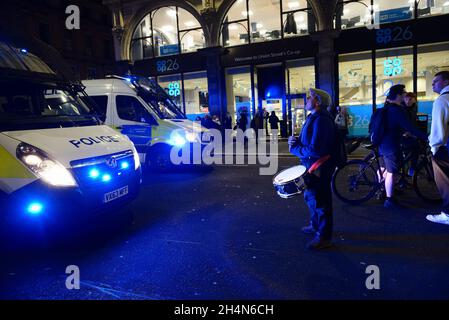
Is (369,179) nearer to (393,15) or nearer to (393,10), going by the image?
(393,15)

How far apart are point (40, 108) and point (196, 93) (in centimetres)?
1507

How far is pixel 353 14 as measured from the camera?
16031mm

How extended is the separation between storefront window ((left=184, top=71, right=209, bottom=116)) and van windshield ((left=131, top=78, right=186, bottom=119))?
9.00 m

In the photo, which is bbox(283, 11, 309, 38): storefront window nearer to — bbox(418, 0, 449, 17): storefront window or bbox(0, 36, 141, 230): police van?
bbox(418, 0, 449, 17): storefront window

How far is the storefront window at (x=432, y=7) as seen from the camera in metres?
14.6

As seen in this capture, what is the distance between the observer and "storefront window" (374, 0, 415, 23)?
1527 cm

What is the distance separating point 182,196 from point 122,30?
56.7 feet

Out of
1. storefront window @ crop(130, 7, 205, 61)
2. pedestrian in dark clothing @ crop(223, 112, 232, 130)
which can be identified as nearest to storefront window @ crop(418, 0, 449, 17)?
pedestrian in dark clothing @ crop(223, 112, 232, 130)

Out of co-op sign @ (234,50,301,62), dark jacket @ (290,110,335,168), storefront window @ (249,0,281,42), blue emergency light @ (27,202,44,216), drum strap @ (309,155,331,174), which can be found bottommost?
blue emergency light @ (27,202,44,216)

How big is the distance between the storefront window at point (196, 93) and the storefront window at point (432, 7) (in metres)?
10.8

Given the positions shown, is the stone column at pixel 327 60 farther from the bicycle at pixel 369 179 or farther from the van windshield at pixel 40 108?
the van windshield at pixel 40 108
